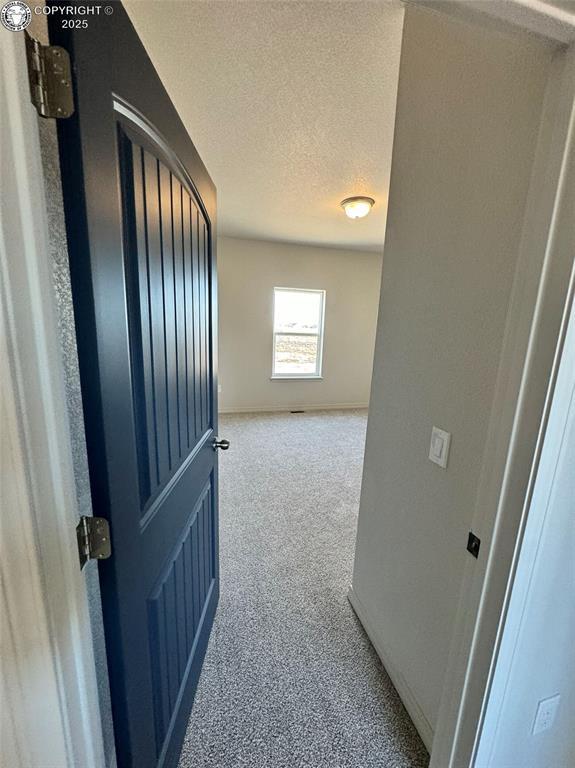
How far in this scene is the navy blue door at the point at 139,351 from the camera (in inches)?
21.3

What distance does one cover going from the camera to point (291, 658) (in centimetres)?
144

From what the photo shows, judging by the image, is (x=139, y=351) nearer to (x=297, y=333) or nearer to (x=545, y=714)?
(x=545, y=714)

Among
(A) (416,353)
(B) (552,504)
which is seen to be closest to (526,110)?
(A) (416,353)

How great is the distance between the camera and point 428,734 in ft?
3.73

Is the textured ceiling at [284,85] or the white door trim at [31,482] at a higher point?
the textured ceiling at [284,85]

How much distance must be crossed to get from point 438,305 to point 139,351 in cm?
97

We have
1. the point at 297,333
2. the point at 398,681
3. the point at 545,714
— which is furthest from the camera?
the point at 297,333

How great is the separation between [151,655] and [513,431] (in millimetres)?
1084

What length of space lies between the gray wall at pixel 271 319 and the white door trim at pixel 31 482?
13.7 feet

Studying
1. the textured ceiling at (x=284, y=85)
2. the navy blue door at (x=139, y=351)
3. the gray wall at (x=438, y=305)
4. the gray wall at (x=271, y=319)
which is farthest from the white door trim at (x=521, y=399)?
the gray wall at (x=271, y=319)

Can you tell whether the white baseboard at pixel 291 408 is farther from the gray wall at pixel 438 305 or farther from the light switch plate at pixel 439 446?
the light switch plate at pixel 439 446

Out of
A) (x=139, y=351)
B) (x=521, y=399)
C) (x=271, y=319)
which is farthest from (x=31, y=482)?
(x=271, y=319)

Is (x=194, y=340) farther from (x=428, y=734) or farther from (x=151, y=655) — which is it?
(x=428, y=734)

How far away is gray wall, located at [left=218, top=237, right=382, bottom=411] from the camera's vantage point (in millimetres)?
4656
